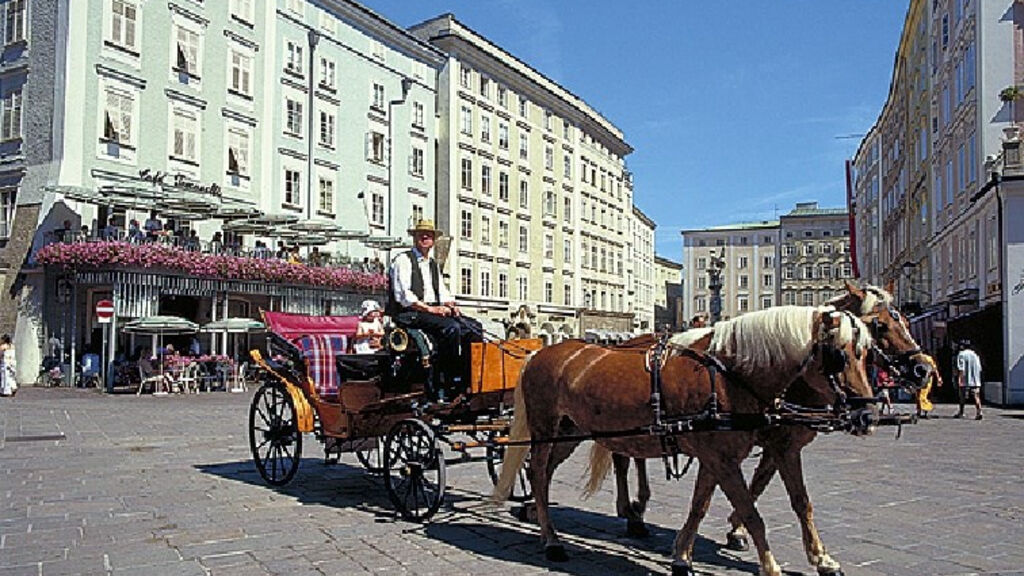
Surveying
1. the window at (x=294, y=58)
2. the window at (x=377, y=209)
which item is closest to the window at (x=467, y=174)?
the window at (x=377, y=209)

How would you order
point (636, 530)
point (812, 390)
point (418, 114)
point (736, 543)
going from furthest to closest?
point (418, 114) → point (636, 530) → point (736, 543) → point (812, 390)

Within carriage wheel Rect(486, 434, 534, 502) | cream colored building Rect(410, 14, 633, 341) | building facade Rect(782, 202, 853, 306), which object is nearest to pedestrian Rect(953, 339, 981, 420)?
carriage wheel Rect(486, 434, 534, 502)

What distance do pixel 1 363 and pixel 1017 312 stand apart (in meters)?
27.9

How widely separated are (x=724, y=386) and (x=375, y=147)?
1569 inches

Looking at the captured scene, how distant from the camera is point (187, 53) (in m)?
32.8

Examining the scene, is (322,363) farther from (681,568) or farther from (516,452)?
(681,568)

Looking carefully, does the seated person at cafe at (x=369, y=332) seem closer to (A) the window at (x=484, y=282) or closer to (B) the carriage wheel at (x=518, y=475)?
(B) the carriage wheel at (x=518, y=475)

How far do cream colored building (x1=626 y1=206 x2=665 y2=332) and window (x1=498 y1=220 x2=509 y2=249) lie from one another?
22.5 m

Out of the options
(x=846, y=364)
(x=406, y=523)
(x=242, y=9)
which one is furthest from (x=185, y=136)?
(x=846, y=364)

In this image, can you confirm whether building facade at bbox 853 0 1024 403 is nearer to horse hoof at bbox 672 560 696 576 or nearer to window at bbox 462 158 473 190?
horse hoof at bbox 672 560 696 576

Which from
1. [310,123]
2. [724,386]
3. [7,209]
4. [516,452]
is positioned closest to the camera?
[724,386]

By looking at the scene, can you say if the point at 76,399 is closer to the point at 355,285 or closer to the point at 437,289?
the point at 355,285

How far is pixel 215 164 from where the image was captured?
34031 millimetres

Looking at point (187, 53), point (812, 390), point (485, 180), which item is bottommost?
point (812, 390)
